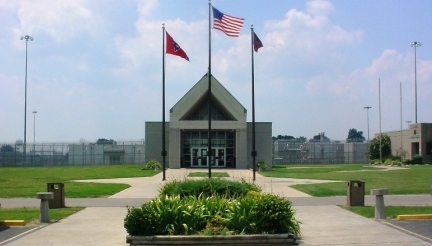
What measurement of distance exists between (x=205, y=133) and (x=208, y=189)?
49.3 m

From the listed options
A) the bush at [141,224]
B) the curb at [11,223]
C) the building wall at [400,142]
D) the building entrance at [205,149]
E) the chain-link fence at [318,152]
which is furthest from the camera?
the chain-link fence at [318,152]

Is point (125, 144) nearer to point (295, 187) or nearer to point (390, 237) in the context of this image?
point (295, 187)

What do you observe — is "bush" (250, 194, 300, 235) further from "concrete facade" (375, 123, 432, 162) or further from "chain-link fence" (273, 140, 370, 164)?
A: "chain-link fence" (273, 140, 370, 164)

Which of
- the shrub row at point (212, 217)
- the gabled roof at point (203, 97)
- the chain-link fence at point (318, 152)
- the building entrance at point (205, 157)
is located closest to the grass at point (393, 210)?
the shrub row at point (212, 217)

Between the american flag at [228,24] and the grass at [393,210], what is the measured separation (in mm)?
14257

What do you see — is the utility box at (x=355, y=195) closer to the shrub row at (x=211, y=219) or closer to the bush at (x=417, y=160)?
the shrub row at (x=211, y=219)

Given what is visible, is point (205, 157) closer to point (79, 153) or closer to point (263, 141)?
point (263, 141)

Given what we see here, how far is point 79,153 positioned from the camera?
8462 centimetres

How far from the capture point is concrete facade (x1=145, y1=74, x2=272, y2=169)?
195 ft

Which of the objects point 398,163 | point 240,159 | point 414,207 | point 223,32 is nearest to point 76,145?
point 240,159

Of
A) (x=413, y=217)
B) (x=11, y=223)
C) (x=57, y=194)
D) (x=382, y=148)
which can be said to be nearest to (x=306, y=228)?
(x=413, y=217)

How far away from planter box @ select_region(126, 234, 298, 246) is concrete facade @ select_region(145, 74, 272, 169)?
1882 inches

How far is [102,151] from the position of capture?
281ft

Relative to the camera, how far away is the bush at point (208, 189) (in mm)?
14453
